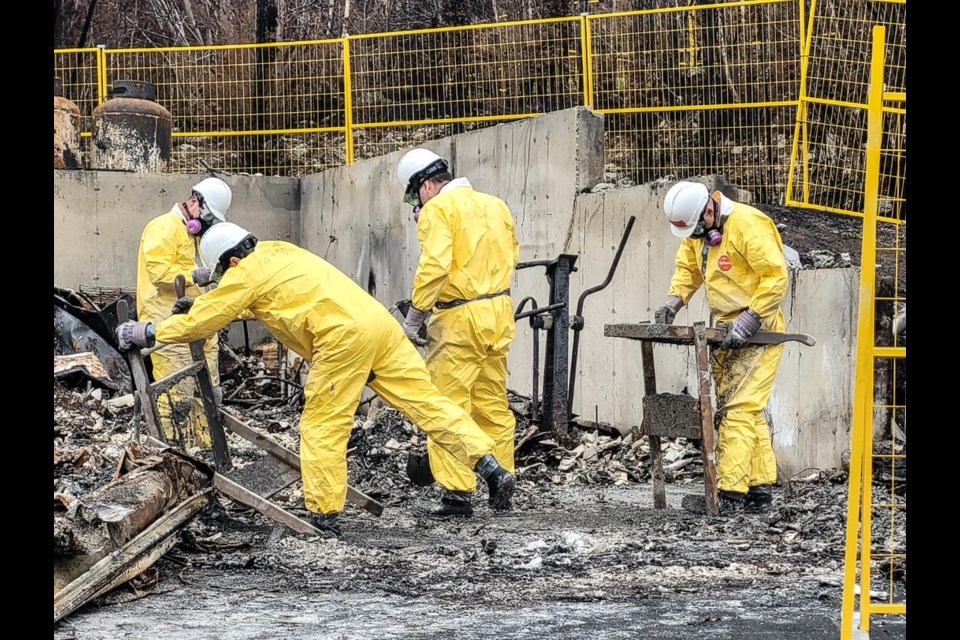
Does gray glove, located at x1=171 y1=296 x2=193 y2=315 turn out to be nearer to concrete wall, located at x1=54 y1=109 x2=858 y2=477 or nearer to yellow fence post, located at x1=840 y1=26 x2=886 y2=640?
concrete wall, located at x1=54 y1=109 x2=858 y2=477

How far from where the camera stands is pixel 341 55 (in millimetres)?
13586

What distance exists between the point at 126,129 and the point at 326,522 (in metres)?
8.58

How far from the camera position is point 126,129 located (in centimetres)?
1330

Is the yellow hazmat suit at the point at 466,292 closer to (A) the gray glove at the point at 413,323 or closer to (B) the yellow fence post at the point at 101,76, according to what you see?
(A) the gray glove at the point at 413,323

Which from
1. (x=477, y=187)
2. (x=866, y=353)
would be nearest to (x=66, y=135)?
(x=477, y=187)

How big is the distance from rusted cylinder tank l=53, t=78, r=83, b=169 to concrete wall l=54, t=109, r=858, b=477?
649 millimetres

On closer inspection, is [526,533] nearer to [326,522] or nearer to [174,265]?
[326,522]

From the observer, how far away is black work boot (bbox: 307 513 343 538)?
5.95m

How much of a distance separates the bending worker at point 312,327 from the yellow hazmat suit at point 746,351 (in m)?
1.60

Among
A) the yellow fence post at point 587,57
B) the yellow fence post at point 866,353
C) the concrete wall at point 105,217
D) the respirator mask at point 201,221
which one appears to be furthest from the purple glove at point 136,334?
the concrete wall at point 105,217

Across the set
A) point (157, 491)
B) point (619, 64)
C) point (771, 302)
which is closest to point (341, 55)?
point (619, 64)

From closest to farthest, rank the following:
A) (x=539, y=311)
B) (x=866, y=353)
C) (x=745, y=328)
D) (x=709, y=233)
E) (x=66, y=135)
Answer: (x=866, y=353) < (x=745, y=328) < (x=709, y=233) < (x=539, y=311) < (x=66, y=135)

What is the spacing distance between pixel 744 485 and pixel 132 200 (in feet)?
28.0

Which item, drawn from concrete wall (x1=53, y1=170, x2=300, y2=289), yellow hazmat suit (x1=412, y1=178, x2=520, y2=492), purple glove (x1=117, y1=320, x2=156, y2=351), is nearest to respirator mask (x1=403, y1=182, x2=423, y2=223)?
yellow hazmat suit (x1=412, y1=178, x2=520, y2=492)
